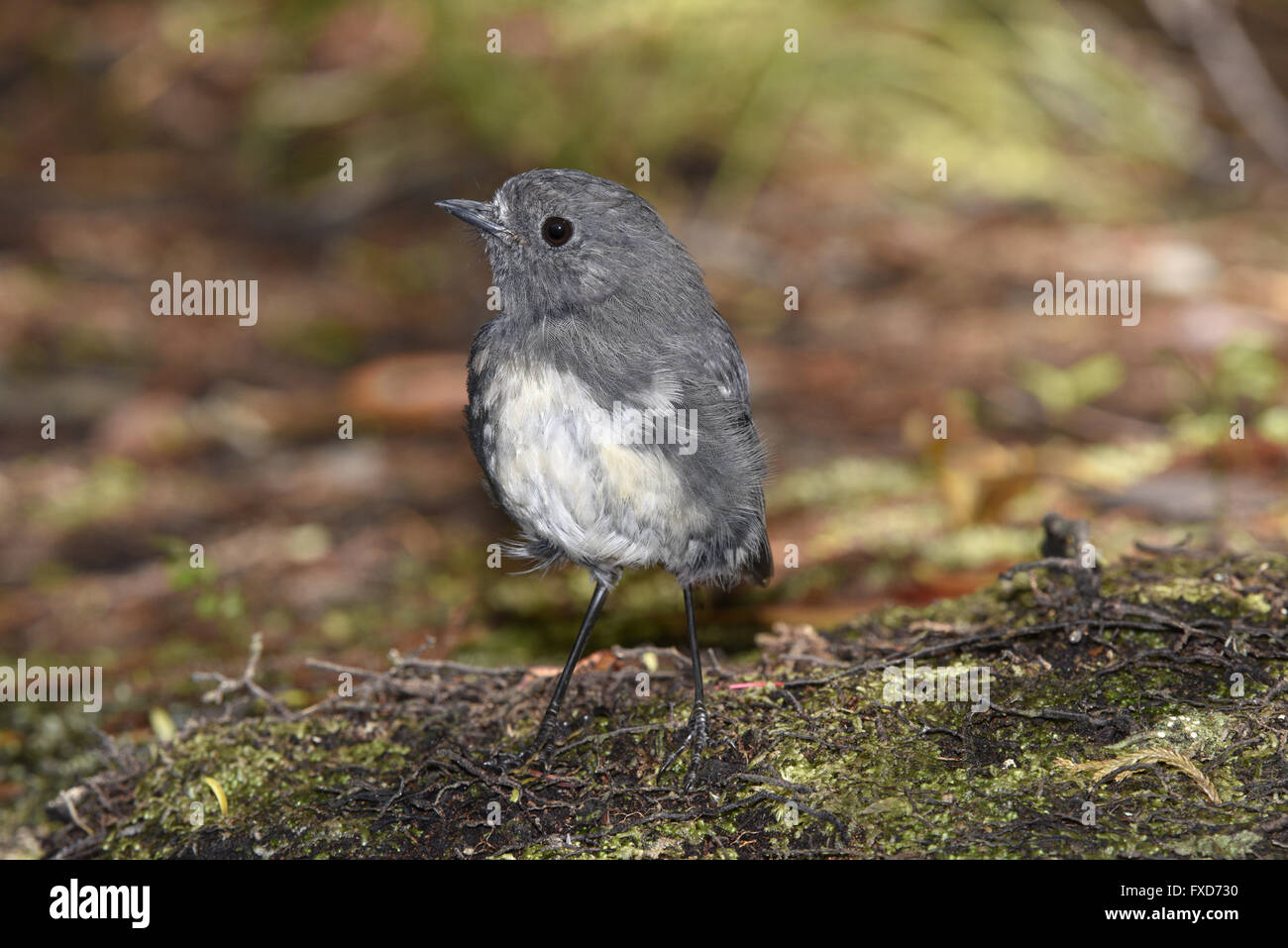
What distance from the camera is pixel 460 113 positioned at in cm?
862

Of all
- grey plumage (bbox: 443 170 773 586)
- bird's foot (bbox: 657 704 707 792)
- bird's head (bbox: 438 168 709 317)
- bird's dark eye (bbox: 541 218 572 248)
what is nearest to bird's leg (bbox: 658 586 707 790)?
bird's foot (bbox: 657 704 707 792)

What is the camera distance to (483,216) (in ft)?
11.6

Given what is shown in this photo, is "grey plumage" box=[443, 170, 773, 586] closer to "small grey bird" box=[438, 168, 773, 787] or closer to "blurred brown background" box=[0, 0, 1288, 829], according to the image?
"small grey bird" box=[438, 168, 773, 787]

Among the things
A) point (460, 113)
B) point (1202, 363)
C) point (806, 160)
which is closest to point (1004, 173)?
point (806, 160)

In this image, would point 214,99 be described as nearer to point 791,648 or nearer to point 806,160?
point 806,160

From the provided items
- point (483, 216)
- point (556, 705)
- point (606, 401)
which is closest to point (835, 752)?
point (556, 705)

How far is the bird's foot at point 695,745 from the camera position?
118 inches

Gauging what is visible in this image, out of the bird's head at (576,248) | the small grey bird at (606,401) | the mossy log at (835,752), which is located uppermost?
the bird's head at (576,248)

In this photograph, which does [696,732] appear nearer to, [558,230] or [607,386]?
[607,386]

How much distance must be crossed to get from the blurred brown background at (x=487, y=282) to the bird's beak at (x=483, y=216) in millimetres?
322

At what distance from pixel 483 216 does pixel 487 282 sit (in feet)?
14.8

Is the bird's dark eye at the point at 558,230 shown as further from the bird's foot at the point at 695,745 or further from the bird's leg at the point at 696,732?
the bird's foot at the point at 695,745

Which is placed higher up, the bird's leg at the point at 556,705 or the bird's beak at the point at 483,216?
the bird's beak at the point at 483,216

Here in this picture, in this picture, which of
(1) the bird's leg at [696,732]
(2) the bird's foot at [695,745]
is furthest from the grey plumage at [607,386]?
(2) the bird's foot at [695,745]
